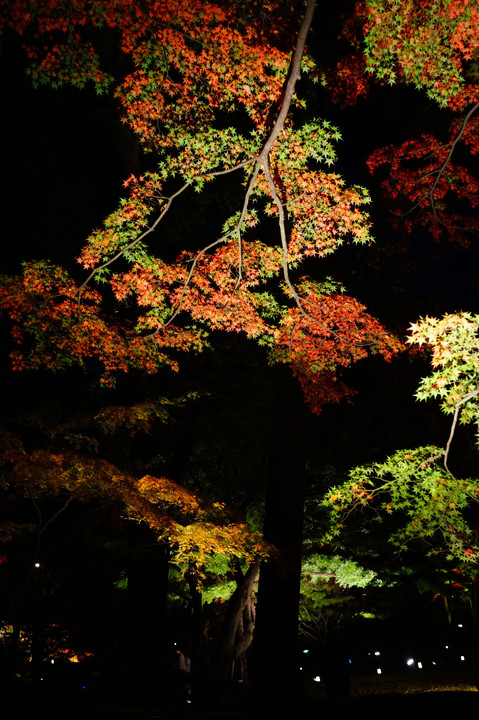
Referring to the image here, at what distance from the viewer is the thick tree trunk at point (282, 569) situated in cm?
766

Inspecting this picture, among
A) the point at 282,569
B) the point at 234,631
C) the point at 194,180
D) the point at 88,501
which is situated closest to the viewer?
the point at 194,180

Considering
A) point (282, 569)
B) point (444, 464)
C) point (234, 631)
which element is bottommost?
point (234, 631)

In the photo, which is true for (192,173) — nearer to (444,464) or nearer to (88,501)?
(444,464)

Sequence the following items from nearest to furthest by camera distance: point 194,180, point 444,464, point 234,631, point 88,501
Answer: point 444,464, point 194,180, point 88,501, point 234,631

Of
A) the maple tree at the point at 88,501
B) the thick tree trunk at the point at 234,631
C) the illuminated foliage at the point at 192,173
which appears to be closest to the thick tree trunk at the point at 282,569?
the maple tree at the point at 88,501

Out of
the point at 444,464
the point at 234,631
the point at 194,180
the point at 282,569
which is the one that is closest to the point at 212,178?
the point at 194,180

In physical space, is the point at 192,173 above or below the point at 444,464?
above

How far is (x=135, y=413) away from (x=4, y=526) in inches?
86.3

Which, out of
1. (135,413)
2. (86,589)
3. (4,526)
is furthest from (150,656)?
(135,413)

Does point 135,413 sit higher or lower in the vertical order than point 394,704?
higher

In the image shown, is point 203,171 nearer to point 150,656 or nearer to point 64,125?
point 64,125

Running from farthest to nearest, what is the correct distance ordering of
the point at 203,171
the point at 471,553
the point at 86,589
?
the point at 86,589
the point at 203,171
the point at 471,553

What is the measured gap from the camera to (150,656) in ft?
26.9

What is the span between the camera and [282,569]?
314 inches
